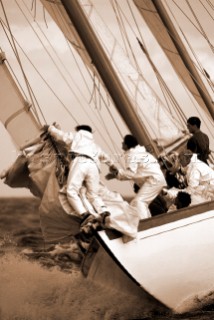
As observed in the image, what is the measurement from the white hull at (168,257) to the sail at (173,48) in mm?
5713

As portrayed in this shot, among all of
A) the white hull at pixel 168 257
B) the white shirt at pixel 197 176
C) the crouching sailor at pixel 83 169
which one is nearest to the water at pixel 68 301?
the white hull at pixel 168 257

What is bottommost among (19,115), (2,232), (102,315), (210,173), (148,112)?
(2,232)

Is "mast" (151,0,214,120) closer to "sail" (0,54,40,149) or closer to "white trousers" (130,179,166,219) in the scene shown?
"sail" (0,54,40,149)

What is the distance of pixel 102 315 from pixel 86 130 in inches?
100

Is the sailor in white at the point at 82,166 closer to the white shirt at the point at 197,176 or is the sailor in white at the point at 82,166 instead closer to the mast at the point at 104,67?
the mast at the point at 104,67

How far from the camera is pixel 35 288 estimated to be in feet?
31.9

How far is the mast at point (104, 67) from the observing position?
9.12 meters

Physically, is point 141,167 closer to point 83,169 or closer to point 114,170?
point 114,170

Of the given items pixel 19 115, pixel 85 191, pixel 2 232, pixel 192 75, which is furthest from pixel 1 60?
pixel 2 232

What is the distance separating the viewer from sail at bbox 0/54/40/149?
9.35m

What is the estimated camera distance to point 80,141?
7945 mm

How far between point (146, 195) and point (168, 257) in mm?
1005

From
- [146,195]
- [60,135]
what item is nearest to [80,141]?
[60,135]

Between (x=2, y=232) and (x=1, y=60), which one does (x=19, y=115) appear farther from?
(x=2, y=232)
